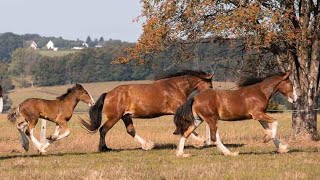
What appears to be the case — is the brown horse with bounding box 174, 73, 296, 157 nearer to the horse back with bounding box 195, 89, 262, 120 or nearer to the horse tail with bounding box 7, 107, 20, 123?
the horse back with bounding box 195, 89, 262, 120

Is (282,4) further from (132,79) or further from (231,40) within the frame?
(132,79)

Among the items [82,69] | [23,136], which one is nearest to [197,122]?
[23,136]

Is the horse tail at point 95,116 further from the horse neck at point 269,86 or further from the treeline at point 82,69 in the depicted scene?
the treeline at point 82,69

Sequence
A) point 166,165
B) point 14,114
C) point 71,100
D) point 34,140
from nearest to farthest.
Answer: point 166,165, point 34,140, point 14,114, point 71,100

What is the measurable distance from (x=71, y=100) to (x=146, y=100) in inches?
79.6

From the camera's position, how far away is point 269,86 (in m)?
14.2

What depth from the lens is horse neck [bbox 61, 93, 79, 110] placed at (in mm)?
15828

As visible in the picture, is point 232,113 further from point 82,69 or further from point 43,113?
point 82,69

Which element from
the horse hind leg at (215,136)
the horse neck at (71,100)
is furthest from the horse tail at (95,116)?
the horse hind leg at (215,136)

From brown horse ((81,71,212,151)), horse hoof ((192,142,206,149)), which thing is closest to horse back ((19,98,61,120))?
brown horse ((81,71,212,151))

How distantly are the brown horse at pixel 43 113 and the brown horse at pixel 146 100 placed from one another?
668 millimetres

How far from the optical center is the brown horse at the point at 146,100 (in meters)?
15.9

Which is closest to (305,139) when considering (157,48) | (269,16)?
(269,16)

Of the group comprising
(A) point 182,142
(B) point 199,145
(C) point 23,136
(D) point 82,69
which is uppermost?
(A) point 182,142
